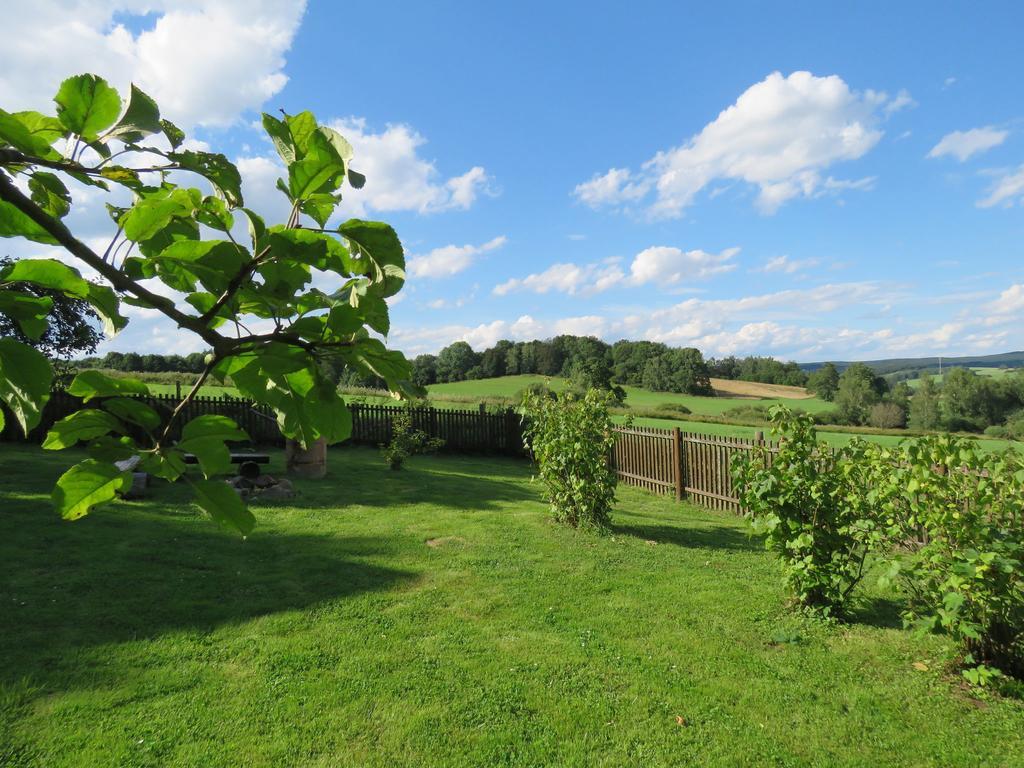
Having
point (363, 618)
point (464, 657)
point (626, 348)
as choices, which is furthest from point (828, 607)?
point (626, 348)

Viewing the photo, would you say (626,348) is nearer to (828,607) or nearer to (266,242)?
(828,607)

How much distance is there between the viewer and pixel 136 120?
73cm

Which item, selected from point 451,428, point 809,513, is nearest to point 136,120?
point 809,513

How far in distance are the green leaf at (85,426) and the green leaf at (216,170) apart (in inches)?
11.7

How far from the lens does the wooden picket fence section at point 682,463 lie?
1045 cm

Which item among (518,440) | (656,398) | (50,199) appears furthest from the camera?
(656,398)

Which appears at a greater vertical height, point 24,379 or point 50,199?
point 50,199

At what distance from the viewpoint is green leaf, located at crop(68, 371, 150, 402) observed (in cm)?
64

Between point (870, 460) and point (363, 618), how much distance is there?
4.32 meters

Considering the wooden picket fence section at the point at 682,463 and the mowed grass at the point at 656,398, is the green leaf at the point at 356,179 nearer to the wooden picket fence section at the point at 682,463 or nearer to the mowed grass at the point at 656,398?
the wooden picket fence section at the point at 682,463

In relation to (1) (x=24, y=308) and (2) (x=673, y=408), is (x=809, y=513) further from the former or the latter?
(2) (x=673, y=408)

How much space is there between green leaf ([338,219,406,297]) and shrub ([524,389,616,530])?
7.63 m

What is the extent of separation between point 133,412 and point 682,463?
11597 millimetres

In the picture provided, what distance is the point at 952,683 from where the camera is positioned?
402 centimetres
